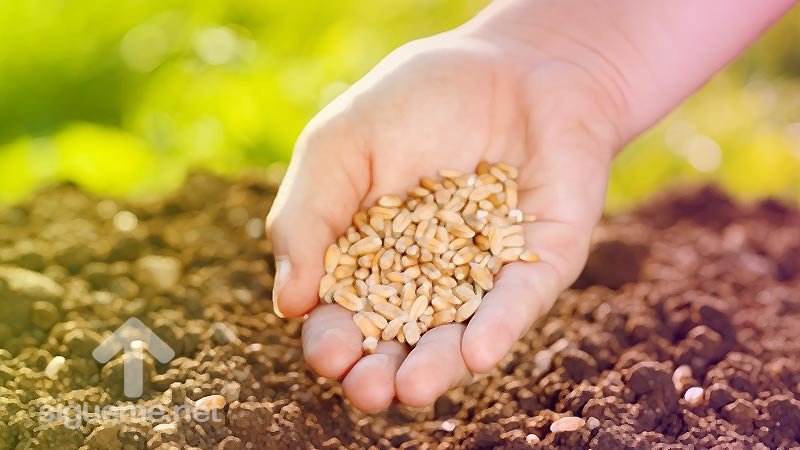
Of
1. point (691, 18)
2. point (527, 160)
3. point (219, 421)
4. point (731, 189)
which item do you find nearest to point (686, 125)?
point (731, 189)

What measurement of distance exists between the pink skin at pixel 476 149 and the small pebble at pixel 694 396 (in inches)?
11.4

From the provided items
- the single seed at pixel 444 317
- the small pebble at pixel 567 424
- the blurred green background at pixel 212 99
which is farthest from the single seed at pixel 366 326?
the blurred green background at pixel 212 99

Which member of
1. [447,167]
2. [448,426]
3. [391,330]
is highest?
[447,167]

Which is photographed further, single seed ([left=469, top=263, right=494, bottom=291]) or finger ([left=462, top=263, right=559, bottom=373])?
single seed ([left=469, top=263, right=494, bottom=291])

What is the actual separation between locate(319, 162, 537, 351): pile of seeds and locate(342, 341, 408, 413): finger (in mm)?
71

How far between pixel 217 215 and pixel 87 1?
1.19 meters

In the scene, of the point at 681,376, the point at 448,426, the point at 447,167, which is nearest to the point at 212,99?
the point at 447,167

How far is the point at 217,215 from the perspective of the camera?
236 cm

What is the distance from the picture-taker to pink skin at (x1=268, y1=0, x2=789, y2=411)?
61.4 inches

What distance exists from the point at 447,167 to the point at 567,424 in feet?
1.92

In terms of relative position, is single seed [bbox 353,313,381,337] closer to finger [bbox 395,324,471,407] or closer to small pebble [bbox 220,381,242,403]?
finger [bbox 395,324,471,407]

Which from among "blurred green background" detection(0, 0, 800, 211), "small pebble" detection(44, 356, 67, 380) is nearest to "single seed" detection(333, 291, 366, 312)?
"small pebble" detection(44, 356, 67, 380)

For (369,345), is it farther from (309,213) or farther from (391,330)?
(309,213)

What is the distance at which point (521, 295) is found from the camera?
1636 millimetres
